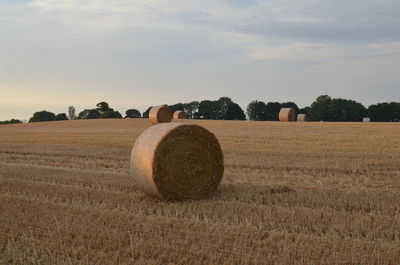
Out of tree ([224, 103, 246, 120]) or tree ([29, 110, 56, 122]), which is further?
tree ([29, 110, 56, 122])

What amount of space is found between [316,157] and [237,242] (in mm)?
9696

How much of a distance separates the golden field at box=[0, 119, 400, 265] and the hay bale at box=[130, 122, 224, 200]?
0.29 meters

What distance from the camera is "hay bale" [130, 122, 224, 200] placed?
8.80m

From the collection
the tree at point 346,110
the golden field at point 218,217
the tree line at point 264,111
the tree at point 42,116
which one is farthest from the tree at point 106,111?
the golden field at point 218,217

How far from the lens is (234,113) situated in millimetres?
64562

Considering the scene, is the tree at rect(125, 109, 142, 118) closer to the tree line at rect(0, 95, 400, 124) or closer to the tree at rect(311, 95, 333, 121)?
the tree line at rect(0, 95, 400, 124)

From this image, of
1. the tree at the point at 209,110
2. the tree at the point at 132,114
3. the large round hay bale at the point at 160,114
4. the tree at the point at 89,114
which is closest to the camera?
the large round hay bale at the point at 160,114

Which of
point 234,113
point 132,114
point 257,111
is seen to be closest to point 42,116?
point 132,114

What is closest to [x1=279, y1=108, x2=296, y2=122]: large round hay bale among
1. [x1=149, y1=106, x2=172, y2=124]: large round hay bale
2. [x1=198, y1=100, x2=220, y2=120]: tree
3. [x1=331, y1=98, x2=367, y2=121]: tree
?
[x1=149, y1=106, x2=172, y2=124]: large round hay bale

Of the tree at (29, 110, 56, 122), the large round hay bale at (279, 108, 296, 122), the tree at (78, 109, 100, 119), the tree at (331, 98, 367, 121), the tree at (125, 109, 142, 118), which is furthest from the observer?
the tree at (125, 109, 142, 118)

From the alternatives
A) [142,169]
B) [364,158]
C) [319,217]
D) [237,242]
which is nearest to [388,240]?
[319,217]

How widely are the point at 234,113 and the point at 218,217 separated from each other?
57790 mm

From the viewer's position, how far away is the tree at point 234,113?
64.0 m

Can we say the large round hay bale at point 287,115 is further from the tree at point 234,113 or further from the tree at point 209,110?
the tree at point 209,110
